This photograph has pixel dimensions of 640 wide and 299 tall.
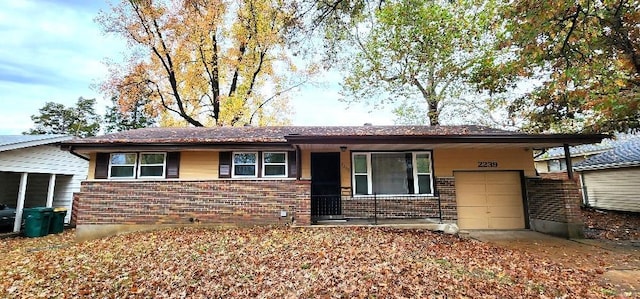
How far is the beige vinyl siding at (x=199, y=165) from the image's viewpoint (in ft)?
33.5

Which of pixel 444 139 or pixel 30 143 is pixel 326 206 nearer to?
pixel 444 139

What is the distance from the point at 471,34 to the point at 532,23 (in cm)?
1215

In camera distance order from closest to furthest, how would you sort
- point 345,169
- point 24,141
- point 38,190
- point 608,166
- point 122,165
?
point 122,165 → point 345,169 → point 24,141 → point 608,166 → point 38,190

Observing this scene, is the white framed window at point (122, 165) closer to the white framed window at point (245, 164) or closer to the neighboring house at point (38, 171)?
the white framed window at point (245, 164)

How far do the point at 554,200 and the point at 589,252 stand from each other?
2.43m

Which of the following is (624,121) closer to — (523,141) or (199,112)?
(523,141)

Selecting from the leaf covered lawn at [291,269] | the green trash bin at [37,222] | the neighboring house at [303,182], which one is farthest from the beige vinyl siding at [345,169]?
the green trash bin at [37,222]

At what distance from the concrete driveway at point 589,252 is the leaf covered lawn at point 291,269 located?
410 millimetres

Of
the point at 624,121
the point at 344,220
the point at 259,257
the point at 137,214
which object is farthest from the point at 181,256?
the point at 624,121

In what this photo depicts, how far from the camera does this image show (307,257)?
6.27 meters

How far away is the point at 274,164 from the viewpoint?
1032 cm

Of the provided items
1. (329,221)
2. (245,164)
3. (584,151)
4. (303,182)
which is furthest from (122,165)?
(584,151)

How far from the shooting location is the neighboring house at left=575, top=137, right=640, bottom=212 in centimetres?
1372

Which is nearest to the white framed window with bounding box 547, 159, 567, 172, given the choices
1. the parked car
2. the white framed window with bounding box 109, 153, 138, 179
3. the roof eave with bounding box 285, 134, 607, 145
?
the roof eave with bounding box 285, 134, 607, 145
